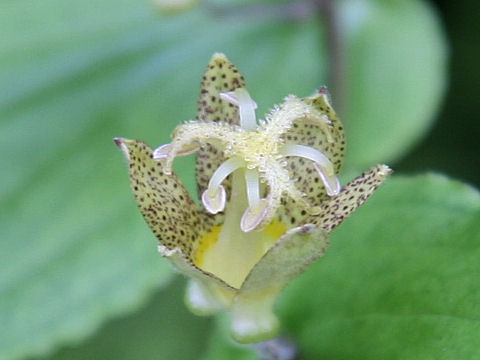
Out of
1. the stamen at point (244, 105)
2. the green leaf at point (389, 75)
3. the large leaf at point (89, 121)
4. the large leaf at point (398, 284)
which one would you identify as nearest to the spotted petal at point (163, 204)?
the stamen at point (244, 105)

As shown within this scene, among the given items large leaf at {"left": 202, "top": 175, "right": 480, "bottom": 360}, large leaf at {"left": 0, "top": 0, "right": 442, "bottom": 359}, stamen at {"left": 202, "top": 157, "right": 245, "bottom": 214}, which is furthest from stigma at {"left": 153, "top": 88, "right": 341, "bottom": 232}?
large leaf at {"left": 0, "top": 0, "right": 442, "bottom": 359}

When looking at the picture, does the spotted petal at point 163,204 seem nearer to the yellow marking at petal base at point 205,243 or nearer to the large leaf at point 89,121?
the yellow marking at petal base at point 205,243

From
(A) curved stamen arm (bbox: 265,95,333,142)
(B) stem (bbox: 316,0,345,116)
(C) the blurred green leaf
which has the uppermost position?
(B) stem (bbox: 316,0,345,116)

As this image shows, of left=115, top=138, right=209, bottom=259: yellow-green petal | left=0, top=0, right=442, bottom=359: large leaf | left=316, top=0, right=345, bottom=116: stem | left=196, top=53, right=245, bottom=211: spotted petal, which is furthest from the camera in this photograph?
left=316, top=0, right=345, bottom=116: stem

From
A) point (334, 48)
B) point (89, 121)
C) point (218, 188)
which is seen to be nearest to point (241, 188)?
point (218, 188)

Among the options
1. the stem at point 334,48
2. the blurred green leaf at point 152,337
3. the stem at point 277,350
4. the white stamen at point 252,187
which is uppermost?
the stem at point 334,48

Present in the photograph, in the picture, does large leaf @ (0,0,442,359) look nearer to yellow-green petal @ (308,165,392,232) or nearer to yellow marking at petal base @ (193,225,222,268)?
yellow marking at petal base @ (193,225,222,268)
